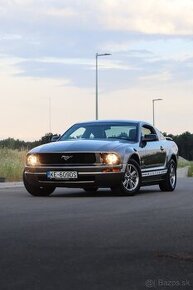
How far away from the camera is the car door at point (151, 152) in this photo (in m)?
15.7

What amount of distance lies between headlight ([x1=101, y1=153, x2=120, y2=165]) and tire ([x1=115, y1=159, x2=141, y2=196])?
0.39 metres

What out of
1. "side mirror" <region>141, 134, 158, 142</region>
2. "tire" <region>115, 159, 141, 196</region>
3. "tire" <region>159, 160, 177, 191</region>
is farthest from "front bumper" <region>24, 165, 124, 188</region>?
"tire" <region>159, 160, 177, 191</region>

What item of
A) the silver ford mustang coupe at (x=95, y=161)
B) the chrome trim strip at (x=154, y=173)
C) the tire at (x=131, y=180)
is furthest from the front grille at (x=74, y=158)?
the chrome trim strip at (x=154, y=173)

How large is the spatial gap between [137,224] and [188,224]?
2.03 feet

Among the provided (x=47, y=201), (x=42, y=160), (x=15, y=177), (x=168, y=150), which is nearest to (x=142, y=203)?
(x=47, y=201)

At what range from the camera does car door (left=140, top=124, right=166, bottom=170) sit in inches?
617

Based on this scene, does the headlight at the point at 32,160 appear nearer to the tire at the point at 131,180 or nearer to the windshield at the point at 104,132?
the windshield at the point at 104,132

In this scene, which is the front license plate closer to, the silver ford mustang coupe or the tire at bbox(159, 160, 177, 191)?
the silver ford mustang coupe

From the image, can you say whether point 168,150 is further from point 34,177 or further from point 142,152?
point 34,177

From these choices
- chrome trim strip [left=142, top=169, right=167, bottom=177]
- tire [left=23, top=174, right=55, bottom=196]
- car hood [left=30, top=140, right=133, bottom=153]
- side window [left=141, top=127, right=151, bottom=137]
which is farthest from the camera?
side window [left=141, top=127, right=151, bottom=137]

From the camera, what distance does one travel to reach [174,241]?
7.55 metres

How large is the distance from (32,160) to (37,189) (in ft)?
2.14

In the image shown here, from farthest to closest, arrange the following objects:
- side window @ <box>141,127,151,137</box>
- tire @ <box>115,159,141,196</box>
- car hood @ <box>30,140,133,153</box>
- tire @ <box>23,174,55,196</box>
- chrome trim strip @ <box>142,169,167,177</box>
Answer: side window @ <box>141,127,151,137</box>
chrome trim strip @ <box>142,169,167,177</box>
tire @ <box>23,174,55,196</box>
tire @ <box>115,159,141,196</box>
car hood @ <box>30,140,133,153</box>

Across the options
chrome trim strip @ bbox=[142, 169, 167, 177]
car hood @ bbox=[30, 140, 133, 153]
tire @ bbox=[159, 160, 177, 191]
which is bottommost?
tire @ bbox=[159, 160, 177, 191]
